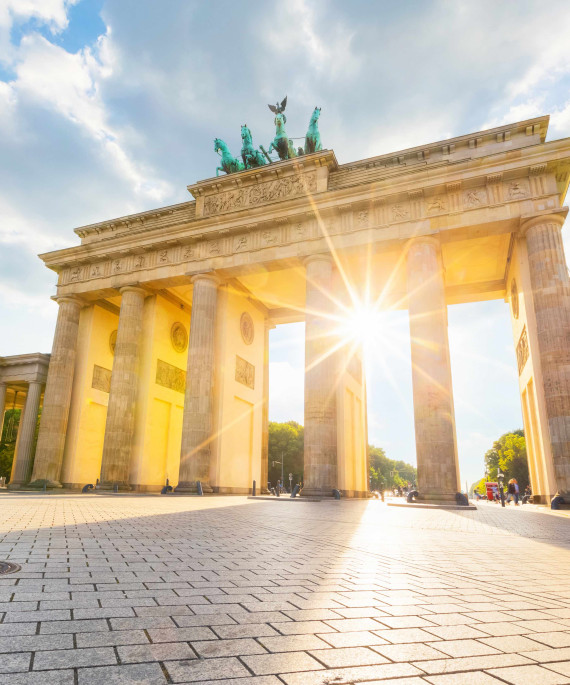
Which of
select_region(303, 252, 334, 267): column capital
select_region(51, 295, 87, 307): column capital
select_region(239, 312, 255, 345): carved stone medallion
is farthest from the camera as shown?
select_region(239, 312, 255, 345): carved stone medallion

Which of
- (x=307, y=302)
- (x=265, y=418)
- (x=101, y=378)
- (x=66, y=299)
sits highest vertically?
(x=66, y=299)

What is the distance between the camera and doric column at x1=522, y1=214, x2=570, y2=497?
18.6m

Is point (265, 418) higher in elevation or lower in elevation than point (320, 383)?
lower

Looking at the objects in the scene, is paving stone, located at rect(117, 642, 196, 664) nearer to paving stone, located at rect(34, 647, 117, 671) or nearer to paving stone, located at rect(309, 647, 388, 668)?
paving stone, located at rect(34, 647, 117, 671)

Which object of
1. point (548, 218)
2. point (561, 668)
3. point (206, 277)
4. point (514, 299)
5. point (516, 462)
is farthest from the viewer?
point (516, 462)

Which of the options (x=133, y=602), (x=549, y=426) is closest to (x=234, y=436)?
(x=549, y=426)

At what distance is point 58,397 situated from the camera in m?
A: 28.5

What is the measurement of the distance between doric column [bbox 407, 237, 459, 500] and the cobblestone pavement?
1381 centimetres

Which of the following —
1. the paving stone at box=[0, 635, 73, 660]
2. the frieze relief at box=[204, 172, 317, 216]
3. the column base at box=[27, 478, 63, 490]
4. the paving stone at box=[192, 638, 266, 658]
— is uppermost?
the frieze relief at box=[204, 172, 317, 216]

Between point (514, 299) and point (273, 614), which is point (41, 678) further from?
point (514, 299)

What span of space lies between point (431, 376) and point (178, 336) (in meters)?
17.8

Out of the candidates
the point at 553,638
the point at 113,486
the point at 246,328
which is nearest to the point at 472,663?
the point at 553,638

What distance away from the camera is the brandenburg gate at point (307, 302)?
20.8 metres

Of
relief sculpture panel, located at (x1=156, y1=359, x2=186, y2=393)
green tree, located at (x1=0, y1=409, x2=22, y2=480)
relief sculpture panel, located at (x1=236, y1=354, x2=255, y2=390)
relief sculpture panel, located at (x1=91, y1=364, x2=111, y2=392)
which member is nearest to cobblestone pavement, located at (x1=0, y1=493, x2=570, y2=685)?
relief sculpture panel, located at (x1=236, y1=354, x2=255, y2=390)
